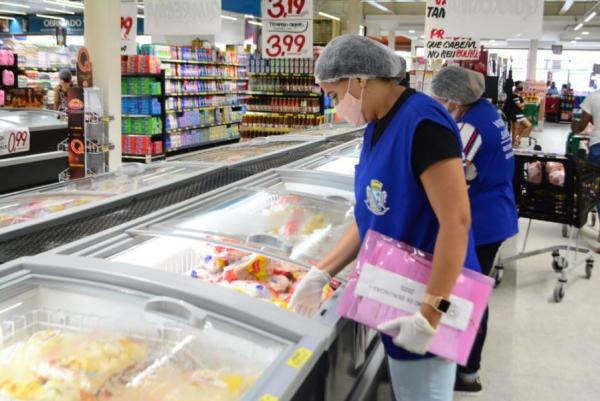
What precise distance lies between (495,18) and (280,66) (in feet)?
21.6

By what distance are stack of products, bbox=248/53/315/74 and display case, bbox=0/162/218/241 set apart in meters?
8.14

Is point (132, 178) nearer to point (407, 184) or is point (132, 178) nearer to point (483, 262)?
point (483, 262)

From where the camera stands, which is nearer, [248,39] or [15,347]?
[15,347]

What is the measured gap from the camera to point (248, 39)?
20.1m

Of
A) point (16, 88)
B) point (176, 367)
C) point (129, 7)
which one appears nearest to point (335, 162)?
point (176, 367)

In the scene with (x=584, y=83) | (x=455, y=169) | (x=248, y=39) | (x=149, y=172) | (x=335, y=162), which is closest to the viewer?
(x=455, y=169)

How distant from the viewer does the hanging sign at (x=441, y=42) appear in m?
7.76

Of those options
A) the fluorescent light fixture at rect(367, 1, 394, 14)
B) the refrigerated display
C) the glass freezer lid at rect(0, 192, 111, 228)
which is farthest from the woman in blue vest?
the fluorescent light fixture at rect(367, 1, 394, 14)

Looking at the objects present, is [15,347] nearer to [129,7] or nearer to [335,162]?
[335,162]

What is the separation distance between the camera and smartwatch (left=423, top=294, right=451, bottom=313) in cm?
179

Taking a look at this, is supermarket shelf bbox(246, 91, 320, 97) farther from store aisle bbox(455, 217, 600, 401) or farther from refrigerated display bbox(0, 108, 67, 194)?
store aisle bbox(455, 217, 600, 401)

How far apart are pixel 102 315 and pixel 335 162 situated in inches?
115

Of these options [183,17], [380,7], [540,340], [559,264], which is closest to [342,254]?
[540,340]

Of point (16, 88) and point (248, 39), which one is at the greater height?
point (248, 39)
